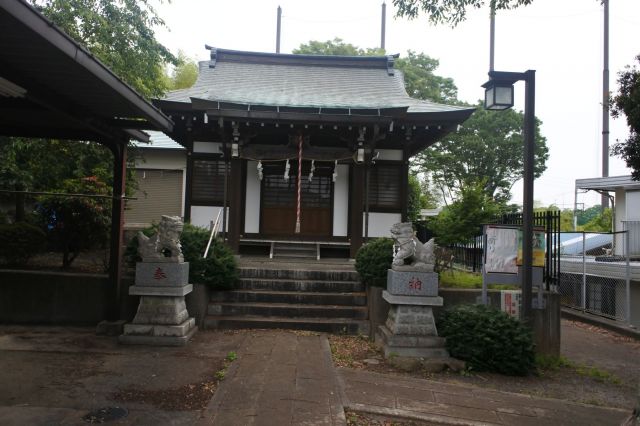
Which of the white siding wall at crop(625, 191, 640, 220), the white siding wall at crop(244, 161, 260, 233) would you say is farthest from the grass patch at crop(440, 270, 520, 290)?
the white siding wall at crop(625, 191, 640, 220)

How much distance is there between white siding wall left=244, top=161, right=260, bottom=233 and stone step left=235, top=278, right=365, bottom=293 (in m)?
3.89

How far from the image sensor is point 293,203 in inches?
477

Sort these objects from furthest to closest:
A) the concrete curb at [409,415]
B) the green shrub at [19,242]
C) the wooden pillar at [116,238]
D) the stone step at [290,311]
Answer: the green shrub at [19,242], the stone step at [290,311], the wooden pillar at [116,238], the concrete curb at [409,415]

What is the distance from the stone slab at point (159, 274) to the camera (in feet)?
21.1

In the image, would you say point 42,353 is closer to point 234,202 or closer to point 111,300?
point 111,300

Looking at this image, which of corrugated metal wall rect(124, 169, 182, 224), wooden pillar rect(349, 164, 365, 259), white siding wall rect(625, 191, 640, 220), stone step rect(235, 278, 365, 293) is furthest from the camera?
white siding wall rect(625, 191, 640, 220)

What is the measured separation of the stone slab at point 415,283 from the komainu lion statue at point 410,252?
84 millimetres

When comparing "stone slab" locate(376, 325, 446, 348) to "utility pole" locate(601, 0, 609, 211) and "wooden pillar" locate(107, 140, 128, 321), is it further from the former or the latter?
"utility pole" locate(601, 0, 609, 211)

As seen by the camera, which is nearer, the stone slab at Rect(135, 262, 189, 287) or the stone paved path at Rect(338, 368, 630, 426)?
the stone paved path at Rect(338, 368, 630, 426)

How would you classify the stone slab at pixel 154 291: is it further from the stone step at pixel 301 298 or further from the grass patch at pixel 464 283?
the grass patch at pixel 464 283

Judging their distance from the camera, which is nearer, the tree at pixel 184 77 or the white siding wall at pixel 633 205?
the white siding wall at pixel 633 205

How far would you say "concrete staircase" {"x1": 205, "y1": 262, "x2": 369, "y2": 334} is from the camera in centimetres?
736

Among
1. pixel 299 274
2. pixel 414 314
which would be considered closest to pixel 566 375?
pixel 414 314

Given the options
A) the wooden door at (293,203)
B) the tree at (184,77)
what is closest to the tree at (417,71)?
the tree at (184,77)
